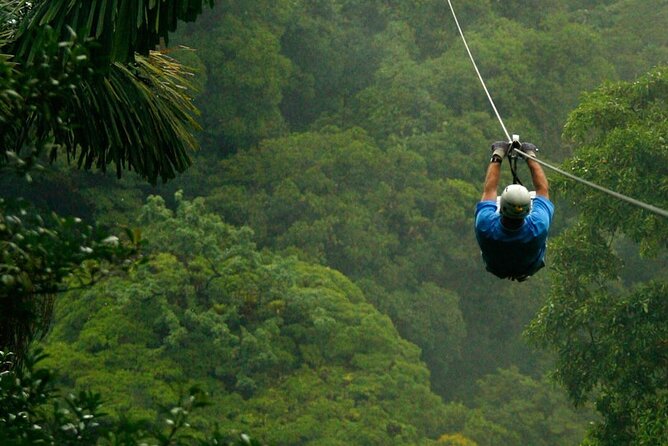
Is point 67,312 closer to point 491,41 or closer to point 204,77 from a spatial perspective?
point 204,77

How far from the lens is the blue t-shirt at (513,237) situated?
5.23m

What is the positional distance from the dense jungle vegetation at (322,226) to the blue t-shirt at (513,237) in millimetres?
1237

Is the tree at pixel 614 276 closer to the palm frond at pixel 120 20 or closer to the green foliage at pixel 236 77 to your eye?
the palm frond at pixel 120 20

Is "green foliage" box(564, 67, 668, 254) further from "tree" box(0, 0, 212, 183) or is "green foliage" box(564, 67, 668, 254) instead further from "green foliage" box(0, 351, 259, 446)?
"green foliage" box(0, 351, 259, 446)

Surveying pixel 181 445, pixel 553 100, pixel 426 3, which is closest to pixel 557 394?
pixel 553 100

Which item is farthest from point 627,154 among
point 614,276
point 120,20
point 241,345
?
point 120,20

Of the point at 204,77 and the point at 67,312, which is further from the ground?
the point at 204,77

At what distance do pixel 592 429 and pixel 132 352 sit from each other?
7774 millimetres

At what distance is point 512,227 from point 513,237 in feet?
0.21

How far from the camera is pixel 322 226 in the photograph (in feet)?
83.3

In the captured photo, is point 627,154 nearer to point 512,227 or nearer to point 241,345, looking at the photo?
point 241,345

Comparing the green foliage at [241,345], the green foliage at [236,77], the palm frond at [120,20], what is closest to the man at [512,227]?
the palm frond at [120,20]

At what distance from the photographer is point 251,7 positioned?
96.0 feet

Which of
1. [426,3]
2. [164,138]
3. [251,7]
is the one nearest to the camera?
[164,138]
